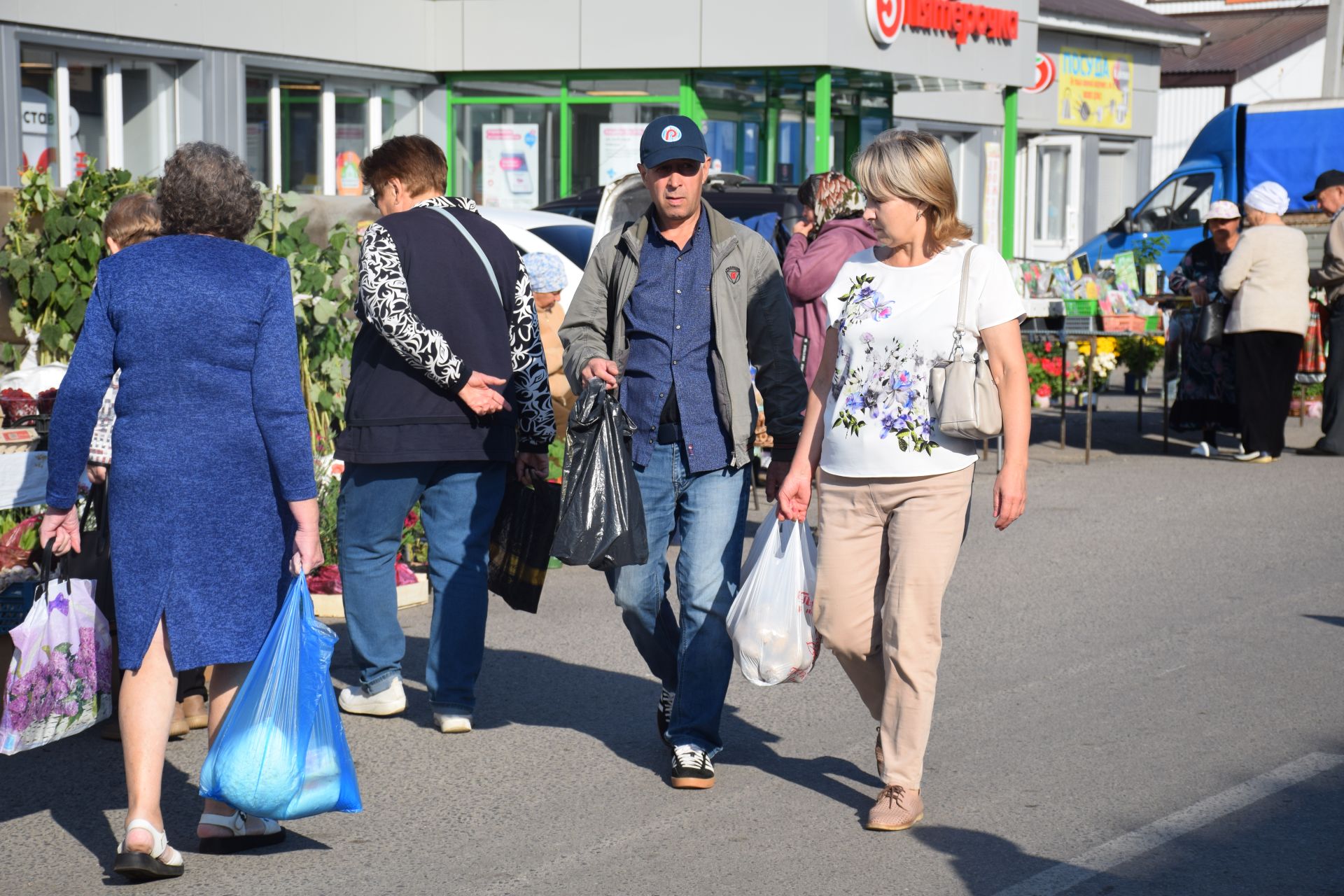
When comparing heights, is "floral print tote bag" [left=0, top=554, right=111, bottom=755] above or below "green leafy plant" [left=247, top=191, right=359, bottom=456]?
below

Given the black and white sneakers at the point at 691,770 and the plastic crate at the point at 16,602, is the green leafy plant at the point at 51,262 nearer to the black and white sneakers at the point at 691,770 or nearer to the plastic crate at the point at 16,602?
the plastic crate at the point at 16,602

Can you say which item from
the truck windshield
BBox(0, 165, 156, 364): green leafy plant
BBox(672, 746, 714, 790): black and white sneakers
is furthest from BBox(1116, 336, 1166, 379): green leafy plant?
BBox(672, 746, 714, 790): black and white sneakers

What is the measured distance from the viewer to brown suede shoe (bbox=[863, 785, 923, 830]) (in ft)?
15.1

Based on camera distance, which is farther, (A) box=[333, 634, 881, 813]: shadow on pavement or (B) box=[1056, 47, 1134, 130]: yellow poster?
(B) box=[1056, 47, 1134, 130]: yellow poster

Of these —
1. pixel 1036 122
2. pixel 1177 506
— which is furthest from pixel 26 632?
Result: pixel 1036 122

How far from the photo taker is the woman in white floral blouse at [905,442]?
4539 millimetres

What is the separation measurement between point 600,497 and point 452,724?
3.89ft

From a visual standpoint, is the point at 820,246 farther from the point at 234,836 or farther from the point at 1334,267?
the point at 1334,267

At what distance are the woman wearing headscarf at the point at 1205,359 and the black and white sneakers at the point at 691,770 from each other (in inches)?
331

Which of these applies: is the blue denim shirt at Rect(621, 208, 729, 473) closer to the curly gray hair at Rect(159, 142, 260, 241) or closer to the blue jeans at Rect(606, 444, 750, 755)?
the blue jeans at Rect(606, 444, 750, 755)

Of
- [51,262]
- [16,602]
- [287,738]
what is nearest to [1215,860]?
[287,738]

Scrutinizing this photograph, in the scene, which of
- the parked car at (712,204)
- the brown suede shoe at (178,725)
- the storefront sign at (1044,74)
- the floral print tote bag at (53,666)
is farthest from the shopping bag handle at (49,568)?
the storefront sign at (1044,74)

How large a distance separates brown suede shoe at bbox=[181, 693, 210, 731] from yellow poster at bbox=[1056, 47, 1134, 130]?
93.1 feet

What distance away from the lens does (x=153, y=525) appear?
4141 millimetres
